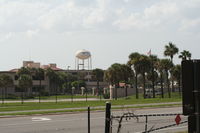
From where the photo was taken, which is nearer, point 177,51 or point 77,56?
point 177,51

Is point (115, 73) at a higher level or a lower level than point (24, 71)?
lower

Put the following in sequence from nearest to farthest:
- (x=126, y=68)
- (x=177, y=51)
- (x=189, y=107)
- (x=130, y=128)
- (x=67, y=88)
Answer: (x=189, y=107) → (x=130, y=128) → (x=177, y=51) → (x=126, y=68) → (x=67, y=88)

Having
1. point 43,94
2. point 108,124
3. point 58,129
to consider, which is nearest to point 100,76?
point 43,94

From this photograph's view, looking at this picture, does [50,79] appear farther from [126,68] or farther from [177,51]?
[177,51]

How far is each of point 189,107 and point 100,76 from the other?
125266 millimetres

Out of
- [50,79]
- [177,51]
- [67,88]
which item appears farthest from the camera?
[67,88]

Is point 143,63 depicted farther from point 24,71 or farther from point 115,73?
point 24,71

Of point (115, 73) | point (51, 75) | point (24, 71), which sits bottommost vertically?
point (115, 73)

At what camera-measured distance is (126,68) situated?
84938mm

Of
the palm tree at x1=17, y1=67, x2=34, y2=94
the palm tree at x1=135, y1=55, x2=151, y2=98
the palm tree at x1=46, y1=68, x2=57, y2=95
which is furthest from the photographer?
the palm tree at x1=46, y1=68, x2=57, y2=95

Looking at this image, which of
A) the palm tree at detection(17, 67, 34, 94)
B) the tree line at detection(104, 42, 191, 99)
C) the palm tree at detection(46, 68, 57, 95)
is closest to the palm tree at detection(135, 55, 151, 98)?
the tree line at detection(104, 42, 191, 99)

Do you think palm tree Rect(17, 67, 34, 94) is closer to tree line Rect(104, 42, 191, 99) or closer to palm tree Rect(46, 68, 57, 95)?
palm tree Rect(46, 68, 57, 95)

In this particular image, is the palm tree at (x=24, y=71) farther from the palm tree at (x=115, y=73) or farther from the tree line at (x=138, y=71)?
the palm tree at (x=115, y=73)

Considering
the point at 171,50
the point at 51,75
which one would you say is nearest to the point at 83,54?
the point at 51,75
